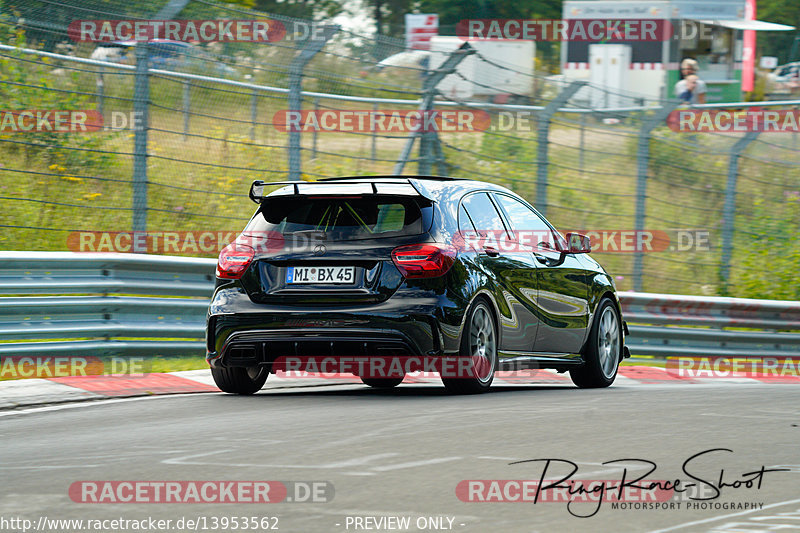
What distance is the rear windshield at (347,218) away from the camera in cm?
888

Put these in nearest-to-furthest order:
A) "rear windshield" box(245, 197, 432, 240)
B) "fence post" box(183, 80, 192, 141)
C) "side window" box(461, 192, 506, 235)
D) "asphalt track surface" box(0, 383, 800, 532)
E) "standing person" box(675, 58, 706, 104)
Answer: "asphalt track surface" box(0, 383, 800, 532)
"rear windshield" box(245, 197, 432, 240)
"side window" box(461, 192, 506, 235)
"fence post" box(183, 80, 192, 141)
"standing person" box(675, 58, 706, 104)

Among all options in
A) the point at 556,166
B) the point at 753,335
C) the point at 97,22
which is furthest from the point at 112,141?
the point at 753,335

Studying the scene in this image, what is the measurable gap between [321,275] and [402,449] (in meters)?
2.25

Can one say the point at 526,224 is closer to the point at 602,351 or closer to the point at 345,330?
the point at 602,351

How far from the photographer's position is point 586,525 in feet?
17.2

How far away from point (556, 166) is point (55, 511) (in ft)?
36.6

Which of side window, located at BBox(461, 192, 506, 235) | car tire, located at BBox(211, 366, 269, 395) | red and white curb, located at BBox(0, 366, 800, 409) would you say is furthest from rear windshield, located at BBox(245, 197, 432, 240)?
red and white curb, located at BBox(0, 366, 800, 409)

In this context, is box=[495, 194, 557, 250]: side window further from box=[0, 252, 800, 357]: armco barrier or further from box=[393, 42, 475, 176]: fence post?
box=[393, 42, 475, 176]: fence post

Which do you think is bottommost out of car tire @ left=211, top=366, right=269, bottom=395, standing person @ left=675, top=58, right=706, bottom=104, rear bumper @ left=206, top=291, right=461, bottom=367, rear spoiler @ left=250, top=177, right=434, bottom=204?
car tire @ left=211, top=366, right=269, bottom=395

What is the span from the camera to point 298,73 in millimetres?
13102

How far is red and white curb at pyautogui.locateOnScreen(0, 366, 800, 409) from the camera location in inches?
362

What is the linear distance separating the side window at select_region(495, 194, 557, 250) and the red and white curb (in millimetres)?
1433

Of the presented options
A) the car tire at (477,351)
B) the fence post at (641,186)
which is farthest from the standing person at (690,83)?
the car tire at (477,351)

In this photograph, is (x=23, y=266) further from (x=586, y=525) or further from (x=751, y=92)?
(x=751, y=92)
